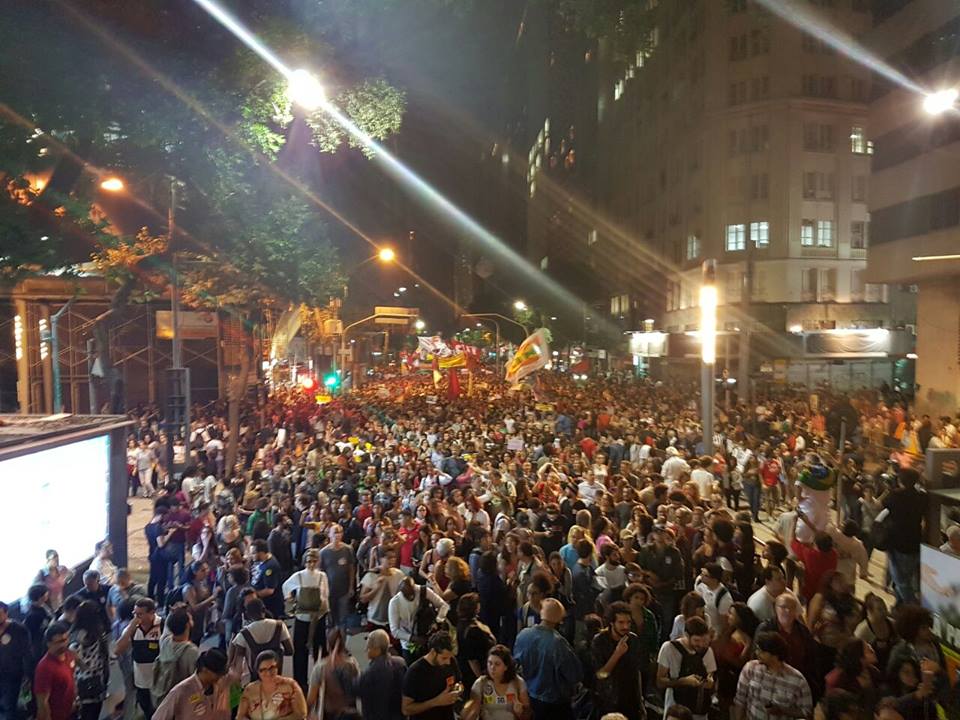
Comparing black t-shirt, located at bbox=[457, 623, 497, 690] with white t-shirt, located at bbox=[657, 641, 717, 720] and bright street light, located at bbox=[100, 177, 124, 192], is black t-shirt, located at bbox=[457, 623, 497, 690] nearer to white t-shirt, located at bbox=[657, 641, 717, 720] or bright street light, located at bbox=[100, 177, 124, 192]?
white t-shirt, located at bbox=[657, 641, 717, 720]

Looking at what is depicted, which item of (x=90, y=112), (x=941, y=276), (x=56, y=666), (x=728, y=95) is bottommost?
(x=56, y=666)

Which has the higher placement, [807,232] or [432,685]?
[807,232]

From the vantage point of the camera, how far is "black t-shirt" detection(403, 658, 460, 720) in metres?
5.11

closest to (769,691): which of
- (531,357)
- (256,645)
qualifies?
(256,645)

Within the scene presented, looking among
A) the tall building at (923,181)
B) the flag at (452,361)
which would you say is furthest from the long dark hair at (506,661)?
the flag at (452,361)

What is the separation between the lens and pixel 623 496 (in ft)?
34.5

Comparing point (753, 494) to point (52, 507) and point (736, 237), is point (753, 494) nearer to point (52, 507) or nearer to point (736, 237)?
point (52, 507)

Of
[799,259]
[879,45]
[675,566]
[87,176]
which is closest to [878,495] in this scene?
[675,566]

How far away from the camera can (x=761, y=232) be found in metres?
42.7

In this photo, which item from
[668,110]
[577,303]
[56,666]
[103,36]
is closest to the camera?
[56,666]

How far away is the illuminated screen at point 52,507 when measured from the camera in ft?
28.2

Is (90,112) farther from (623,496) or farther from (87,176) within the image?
(623,496)

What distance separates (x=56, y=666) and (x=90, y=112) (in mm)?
7617

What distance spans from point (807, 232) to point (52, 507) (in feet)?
137
